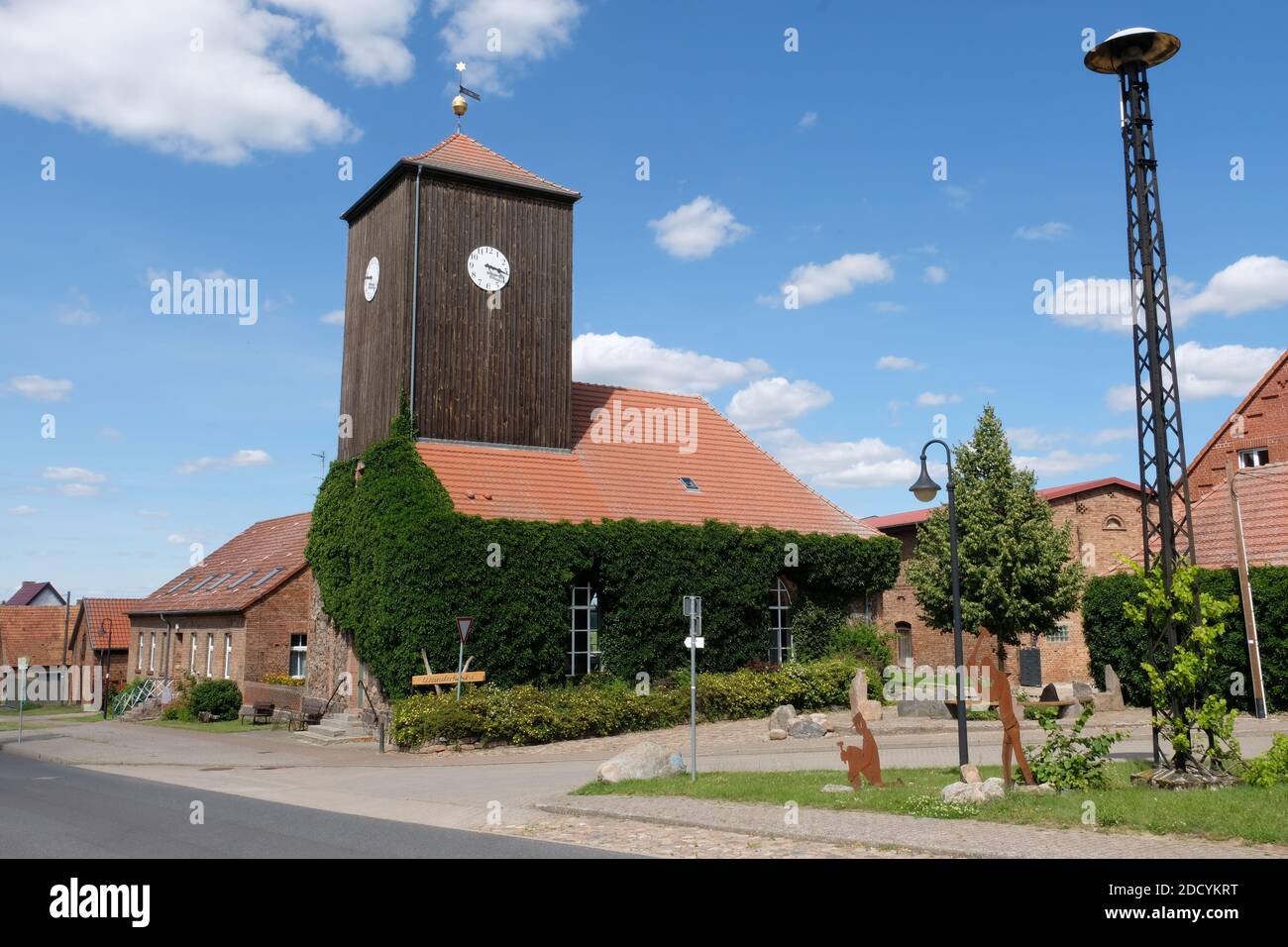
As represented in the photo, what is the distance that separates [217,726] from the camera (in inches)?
1241

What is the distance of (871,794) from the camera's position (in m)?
12.7

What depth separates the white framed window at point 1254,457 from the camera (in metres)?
33.7

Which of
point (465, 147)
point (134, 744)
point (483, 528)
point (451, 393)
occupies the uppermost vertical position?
point (465, 147)

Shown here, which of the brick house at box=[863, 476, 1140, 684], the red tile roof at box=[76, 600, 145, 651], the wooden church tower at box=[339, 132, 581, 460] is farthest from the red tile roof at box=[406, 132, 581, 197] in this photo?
the red tile roof at box=[76, 600, 145, 651]

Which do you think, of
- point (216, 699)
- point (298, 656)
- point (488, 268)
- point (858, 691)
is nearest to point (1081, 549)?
point (858, 691)

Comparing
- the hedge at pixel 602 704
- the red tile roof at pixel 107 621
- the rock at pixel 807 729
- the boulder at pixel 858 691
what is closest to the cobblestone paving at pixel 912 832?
the hedge at pixel 602 704

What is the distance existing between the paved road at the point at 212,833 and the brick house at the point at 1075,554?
94.7ft

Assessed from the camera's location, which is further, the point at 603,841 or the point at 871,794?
the point at 871,794

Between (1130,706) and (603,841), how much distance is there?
20919 millimetres

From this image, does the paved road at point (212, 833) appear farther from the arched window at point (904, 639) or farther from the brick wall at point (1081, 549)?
the arched window at point (904, 639)
